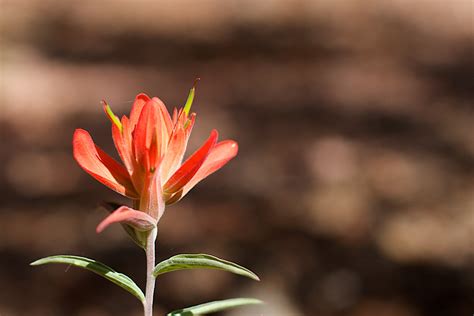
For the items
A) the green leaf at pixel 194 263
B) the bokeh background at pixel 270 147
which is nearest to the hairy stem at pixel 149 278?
the green leaf at pixel 194 263

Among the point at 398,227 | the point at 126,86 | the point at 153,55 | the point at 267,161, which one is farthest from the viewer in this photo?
the point at 153,55

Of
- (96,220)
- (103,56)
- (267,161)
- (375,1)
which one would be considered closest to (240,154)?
A: (267,161)

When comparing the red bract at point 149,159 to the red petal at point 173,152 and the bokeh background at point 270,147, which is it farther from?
the bokeh background at point 270,147

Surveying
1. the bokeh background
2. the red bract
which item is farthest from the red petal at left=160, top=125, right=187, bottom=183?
the bokeh background

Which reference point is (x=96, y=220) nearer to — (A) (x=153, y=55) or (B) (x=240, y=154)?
(B) (x=240, y=154)

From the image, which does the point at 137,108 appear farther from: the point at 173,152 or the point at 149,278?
the point at 149,278

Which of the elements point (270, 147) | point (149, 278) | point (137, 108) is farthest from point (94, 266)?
point (270, 147)
